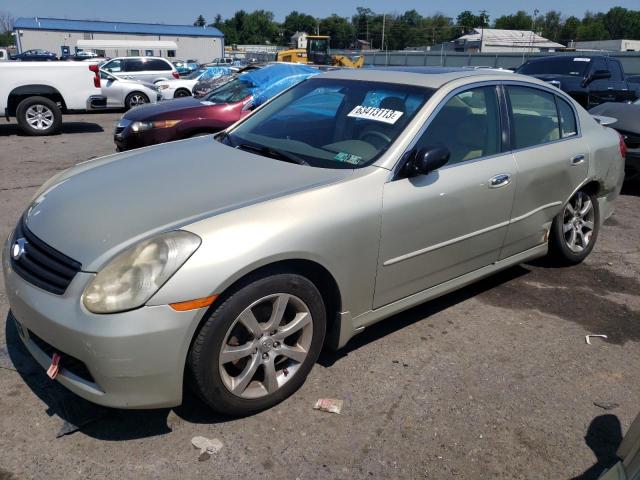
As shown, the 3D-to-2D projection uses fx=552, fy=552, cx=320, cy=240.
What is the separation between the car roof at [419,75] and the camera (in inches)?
140

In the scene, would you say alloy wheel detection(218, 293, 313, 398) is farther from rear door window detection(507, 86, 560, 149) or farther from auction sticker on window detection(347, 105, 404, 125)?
rear door window detection(507, 86, 560, 149)

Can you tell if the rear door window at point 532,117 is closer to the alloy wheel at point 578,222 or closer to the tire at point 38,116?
the alloy wheel at point 578,222

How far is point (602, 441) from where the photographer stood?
8.86 ft

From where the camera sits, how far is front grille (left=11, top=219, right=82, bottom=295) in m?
2.39

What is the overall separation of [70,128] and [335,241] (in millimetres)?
12152

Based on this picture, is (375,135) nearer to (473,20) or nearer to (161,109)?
(161,109)

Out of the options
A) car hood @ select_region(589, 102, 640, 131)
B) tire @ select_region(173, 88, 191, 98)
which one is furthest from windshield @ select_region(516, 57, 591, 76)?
tire @ select_region(173, 88, 191, 98)

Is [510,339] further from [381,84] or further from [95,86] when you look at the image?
[95,86]

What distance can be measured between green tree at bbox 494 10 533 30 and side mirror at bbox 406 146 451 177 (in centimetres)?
14232

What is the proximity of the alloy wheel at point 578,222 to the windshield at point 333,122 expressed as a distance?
6.09 feet

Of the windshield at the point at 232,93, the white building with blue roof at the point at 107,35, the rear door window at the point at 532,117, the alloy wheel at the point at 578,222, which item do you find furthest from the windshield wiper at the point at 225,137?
the white building with blue roof at the point at 107,35

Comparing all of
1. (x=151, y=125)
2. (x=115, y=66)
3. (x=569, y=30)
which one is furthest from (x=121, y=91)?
(x=569, y=30)

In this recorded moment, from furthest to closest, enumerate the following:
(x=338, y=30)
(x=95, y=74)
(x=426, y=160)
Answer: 1. (x=338, y=30)
2. (x=95, y=74)
3. (x=426, y=160)

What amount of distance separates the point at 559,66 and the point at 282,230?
36.0 feet
